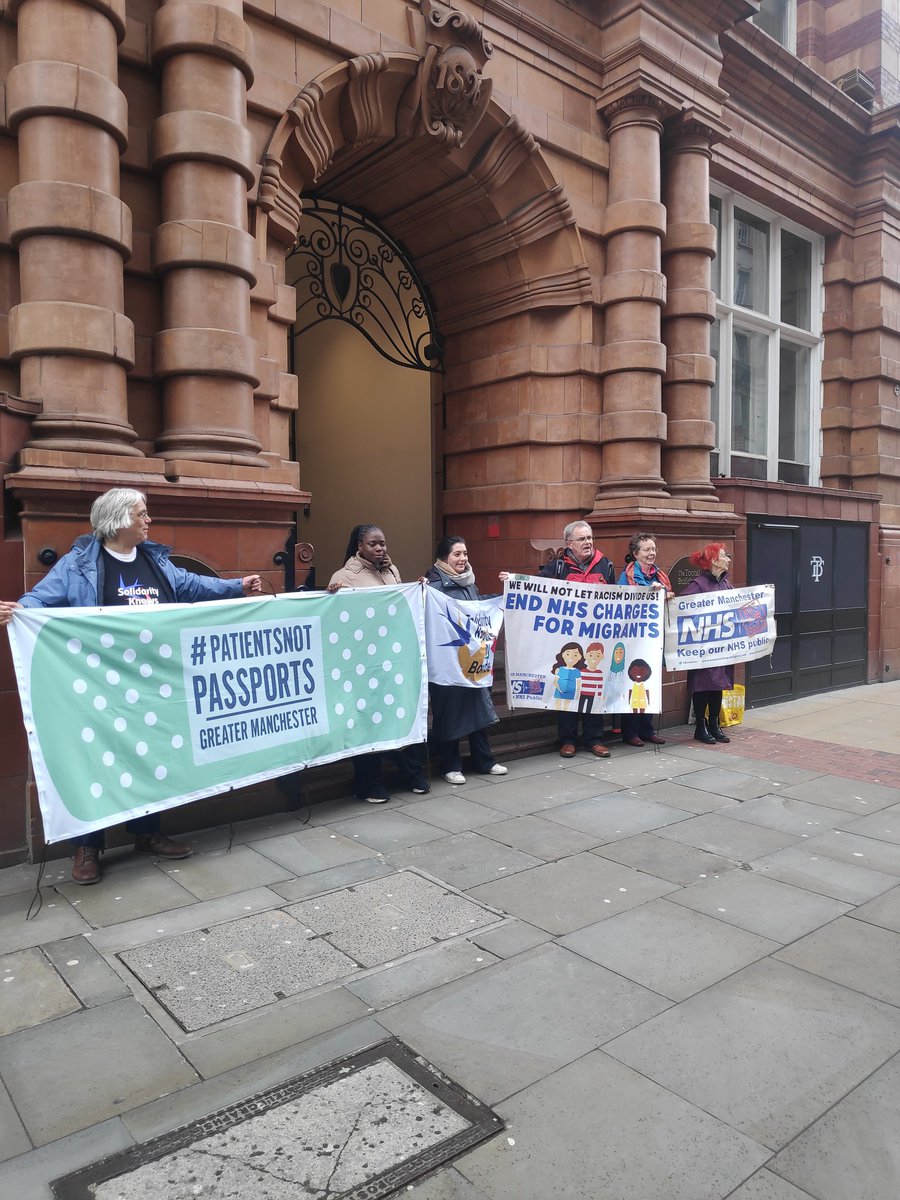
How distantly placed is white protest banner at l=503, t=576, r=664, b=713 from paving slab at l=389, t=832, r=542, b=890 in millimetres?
2307

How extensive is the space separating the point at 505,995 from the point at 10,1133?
70.9 inches

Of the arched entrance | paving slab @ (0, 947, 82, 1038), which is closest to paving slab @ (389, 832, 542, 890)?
paving slab @ (0, 947, 82, 1038)

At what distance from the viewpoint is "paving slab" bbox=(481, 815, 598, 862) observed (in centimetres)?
530

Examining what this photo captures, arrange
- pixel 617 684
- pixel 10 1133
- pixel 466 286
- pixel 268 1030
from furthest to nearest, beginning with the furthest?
pixel 466 286 → pixel 617 684 → pixel 268 1030 → pixel 10 1133

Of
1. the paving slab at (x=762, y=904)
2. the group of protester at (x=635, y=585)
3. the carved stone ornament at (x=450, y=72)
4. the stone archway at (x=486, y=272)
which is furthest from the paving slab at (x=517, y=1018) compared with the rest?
the carved stone ornament at (x=450, y=72)

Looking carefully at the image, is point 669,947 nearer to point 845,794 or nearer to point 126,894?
point 126,894

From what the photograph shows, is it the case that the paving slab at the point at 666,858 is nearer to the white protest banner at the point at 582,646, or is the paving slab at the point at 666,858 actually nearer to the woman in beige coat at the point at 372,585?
the woman in beige coat at the point at 372,585

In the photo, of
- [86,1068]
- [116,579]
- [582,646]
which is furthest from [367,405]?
[86,1068]

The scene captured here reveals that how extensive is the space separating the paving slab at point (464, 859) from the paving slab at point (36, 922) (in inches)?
69.0

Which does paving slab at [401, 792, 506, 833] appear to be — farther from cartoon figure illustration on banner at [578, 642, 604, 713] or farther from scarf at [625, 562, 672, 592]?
scarf at [625, 562, 672, 592]

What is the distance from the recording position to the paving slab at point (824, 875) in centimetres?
474

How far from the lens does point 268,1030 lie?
3.30 m

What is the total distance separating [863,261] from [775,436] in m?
3.33

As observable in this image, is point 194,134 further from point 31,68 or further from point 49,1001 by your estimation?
point 49,1001
